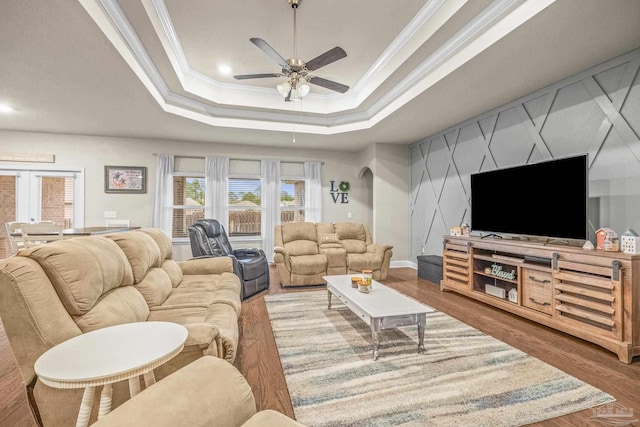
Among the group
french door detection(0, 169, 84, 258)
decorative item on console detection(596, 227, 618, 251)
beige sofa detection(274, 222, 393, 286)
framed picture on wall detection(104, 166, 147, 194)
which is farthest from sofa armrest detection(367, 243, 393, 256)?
french door detection(0, 169, 84, 258)

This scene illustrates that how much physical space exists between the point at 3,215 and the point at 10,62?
3938 millimetres

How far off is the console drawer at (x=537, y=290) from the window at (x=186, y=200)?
559 cm

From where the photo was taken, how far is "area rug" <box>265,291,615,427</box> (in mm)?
1714

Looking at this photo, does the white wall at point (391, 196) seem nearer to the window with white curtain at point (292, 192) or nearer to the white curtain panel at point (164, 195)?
the window with white curtain at point (292, 192)

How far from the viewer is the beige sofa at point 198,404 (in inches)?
30.3

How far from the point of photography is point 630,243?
7.95ft

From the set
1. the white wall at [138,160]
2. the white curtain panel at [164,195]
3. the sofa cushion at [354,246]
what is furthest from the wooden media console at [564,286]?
the white curtain panel at [164,195]

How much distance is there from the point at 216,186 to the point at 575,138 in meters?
5.69

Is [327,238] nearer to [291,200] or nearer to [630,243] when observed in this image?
[291,200]

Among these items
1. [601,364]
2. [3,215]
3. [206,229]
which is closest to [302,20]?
[206,229]

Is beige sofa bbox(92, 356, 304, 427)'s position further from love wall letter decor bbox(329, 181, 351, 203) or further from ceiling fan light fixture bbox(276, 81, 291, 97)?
love wall letter decor bbox(329, 181, 351, 203)

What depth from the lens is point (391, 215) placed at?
6262mm

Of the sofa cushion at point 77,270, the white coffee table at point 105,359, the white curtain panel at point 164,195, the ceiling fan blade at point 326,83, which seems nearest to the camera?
the white coffee table at point 105,359

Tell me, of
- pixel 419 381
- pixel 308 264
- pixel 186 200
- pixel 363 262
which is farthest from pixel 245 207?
pixel 419 381
